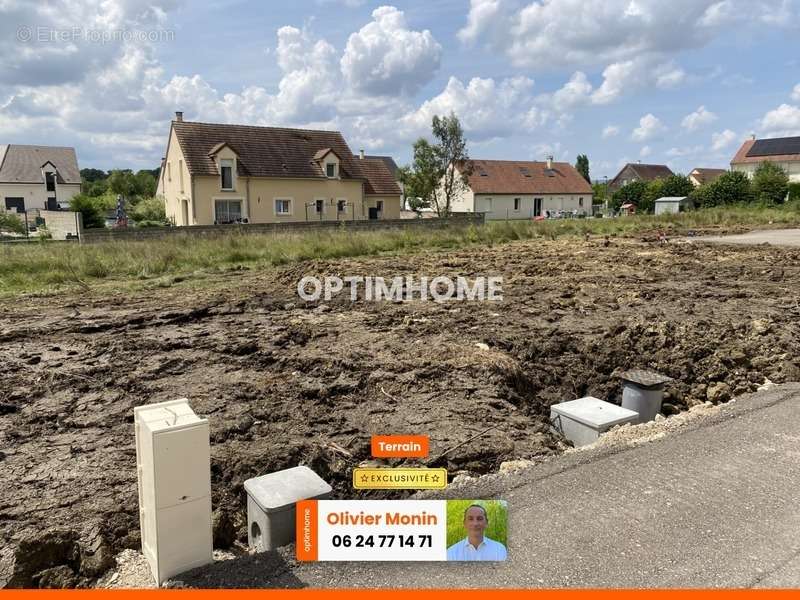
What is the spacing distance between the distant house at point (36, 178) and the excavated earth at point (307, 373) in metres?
55.7

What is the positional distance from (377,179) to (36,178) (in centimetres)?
3914

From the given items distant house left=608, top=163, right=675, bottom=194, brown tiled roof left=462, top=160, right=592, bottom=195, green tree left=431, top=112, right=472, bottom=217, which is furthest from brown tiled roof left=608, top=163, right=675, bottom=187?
green tree left=431, top=112, right=472, bottom=217

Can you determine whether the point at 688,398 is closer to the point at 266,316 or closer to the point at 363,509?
the point at 363,509

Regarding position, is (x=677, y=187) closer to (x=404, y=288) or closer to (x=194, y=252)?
(x=194, y=252)

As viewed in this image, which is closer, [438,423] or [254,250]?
[438,423]

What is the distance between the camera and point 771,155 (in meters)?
74.9

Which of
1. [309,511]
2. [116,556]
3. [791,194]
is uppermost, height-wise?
[791,194]

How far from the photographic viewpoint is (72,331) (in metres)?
8.48

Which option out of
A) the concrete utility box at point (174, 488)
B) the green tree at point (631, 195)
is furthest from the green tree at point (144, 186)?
the concrete utility box at point (174, 488)

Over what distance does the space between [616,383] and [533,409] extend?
111 cm

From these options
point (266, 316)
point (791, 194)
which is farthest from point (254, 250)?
point (791, 194)

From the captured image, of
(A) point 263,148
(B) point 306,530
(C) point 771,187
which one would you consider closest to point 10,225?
(A) point 263,148

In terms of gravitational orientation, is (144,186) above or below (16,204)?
above

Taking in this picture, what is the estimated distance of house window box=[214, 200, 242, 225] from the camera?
34.8 m
